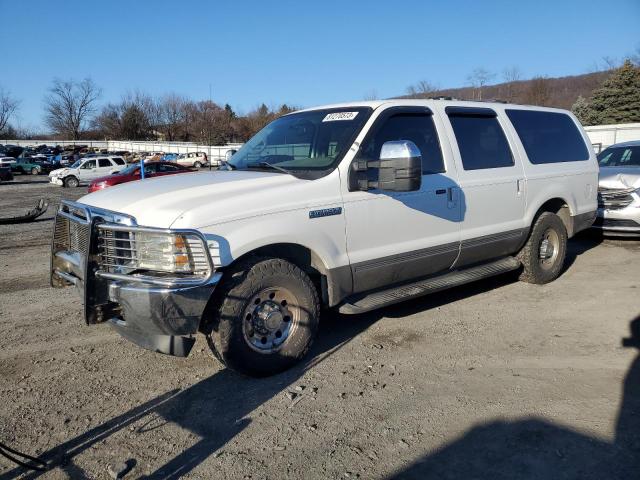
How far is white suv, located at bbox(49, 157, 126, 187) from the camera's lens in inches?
1171

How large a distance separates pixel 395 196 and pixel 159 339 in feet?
7.20

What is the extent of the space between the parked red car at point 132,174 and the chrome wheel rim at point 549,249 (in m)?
15.3

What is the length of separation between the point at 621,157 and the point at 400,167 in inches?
310

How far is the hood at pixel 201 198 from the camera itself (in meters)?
3.46

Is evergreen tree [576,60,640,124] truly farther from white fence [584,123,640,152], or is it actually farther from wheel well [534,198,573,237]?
wheel well [534,198,573,237]

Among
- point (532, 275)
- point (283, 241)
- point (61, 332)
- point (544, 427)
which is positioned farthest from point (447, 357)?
point (61, 332)

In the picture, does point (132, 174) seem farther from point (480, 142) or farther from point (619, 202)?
point (480, 142)

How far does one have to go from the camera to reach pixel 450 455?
2.95m

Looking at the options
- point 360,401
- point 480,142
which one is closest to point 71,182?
point 480,142

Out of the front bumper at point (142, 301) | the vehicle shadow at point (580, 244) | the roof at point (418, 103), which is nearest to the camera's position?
the front bumper at point (142, 301)

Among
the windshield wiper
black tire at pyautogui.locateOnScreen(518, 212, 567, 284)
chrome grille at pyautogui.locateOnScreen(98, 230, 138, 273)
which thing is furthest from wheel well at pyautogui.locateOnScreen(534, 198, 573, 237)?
chrome grille at pyautogui.locateOnScreen(98, 230, 138, 273)

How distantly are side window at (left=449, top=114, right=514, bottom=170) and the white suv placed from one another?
29153 millimetres

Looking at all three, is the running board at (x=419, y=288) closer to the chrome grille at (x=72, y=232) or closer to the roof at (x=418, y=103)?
the roof at (x=418, y=103)

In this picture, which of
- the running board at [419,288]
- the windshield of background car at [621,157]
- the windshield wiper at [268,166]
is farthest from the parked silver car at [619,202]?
the windshield wiper at [268,166]
